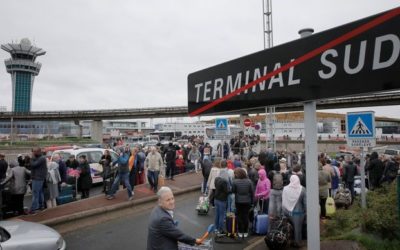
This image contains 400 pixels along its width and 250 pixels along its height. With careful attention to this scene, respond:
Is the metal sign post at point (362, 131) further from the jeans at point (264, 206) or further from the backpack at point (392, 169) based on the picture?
the backpack at point (392, 169)

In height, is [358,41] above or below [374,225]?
above

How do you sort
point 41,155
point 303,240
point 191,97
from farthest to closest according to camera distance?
point 41,155 < point 303,240 < point 191,97

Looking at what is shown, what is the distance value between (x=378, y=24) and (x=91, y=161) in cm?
1398

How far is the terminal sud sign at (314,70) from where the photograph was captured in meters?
2.22

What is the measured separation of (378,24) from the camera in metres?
2.25

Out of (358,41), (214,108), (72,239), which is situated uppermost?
(358,41)

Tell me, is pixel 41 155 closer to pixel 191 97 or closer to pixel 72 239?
pixel 72 239

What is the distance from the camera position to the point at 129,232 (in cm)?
809

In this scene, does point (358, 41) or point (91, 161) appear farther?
point (91, 161)

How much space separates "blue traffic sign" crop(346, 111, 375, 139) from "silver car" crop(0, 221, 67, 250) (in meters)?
7.31

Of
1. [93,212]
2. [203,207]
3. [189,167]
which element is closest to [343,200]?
[203,207]

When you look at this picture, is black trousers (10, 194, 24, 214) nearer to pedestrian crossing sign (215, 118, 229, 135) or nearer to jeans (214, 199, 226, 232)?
jeans (214, 199, 226, 232)

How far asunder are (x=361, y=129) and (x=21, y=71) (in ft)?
490

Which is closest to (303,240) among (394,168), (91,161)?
(394,168)
